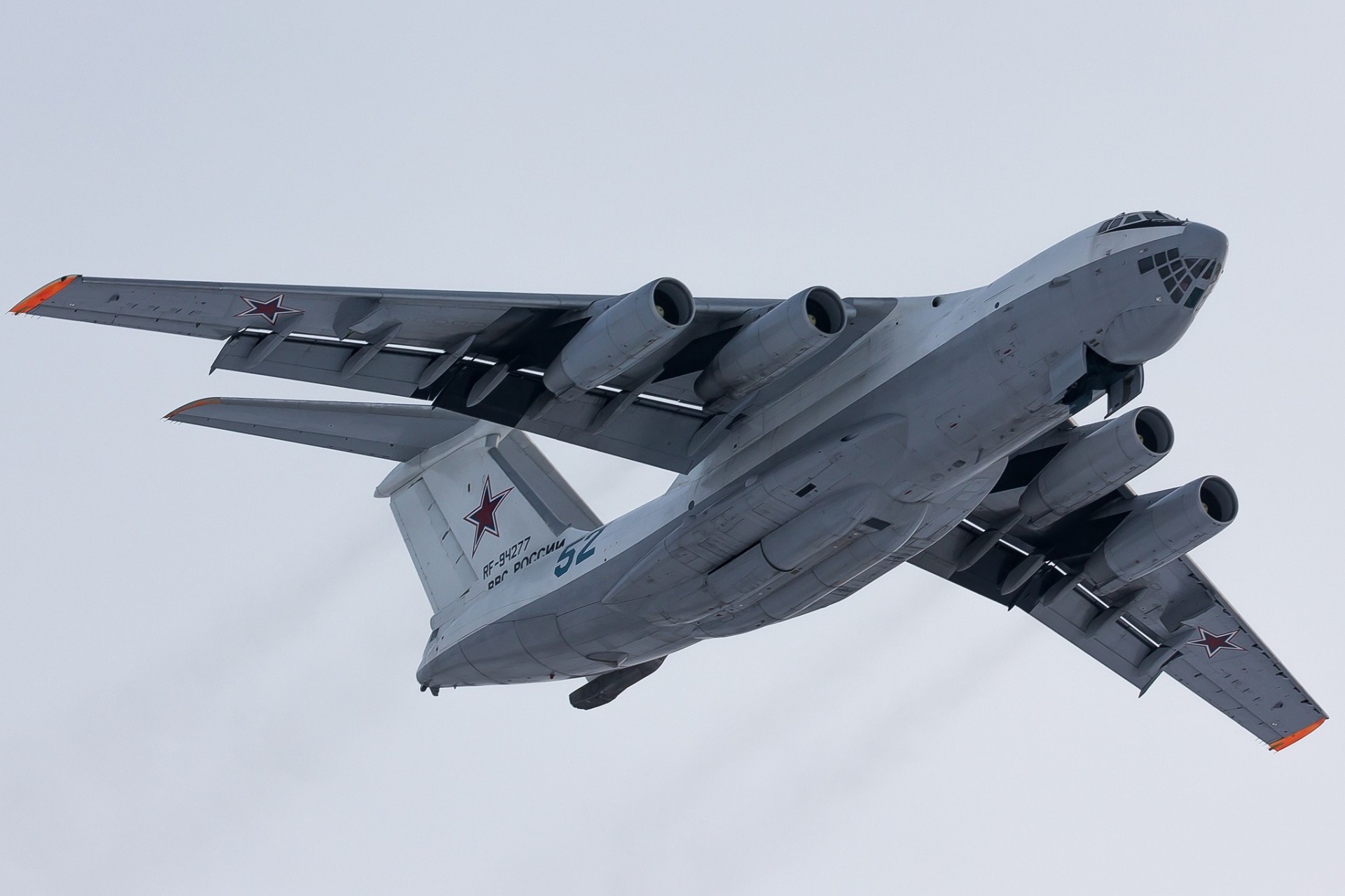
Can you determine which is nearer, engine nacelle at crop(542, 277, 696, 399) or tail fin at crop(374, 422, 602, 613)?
engine nacelle at crop(542, 277, 696, 399)

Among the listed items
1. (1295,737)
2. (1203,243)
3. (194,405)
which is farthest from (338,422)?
(1295,737)

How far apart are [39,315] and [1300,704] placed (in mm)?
12355

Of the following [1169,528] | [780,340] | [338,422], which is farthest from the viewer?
[338,422]

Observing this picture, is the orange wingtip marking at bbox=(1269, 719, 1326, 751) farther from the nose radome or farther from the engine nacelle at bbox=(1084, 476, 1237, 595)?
the nose radome

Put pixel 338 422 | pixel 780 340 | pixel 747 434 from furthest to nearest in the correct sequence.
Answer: pixel 338 422
pixel 747 434
pixel 780 340

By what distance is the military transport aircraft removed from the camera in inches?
439

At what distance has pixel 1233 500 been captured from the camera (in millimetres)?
13680

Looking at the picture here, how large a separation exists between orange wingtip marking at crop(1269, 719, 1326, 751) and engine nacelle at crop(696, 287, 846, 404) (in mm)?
7861

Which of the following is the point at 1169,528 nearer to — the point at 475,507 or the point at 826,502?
the point at 826,502

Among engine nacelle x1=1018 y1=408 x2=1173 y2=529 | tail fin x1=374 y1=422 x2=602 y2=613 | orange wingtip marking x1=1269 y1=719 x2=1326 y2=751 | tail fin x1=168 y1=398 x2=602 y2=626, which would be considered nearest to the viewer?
engine nacelle x1=1018 y1=408 x2=1173 y2=529

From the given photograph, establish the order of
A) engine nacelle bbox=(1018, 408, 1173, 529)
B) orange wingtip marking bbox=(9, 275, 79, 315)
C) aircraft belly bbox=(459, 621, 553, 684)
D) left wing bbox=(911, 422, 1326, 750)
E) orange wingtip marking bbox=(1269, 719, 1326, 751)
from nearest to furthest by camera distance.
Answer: orange wingtip marking bbox=(9, 275, 79, 315), engine nacelle bbox=(1018, 408, 1173, 529), aircraft belly bbox=(459, 621, 553, 684), left wing bbox=(911, 422, 1326, 750), orange wingtip marking bbox=(1269, 719, 1326, 751)

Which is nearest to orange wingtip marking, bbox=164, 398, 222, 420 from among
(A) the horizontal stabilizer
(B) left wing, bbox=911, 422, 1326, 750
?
(A) the horizontal stabilizer

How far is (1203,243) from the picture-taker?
10.8 metres

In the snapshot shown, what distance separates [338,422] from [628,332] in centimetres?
440
